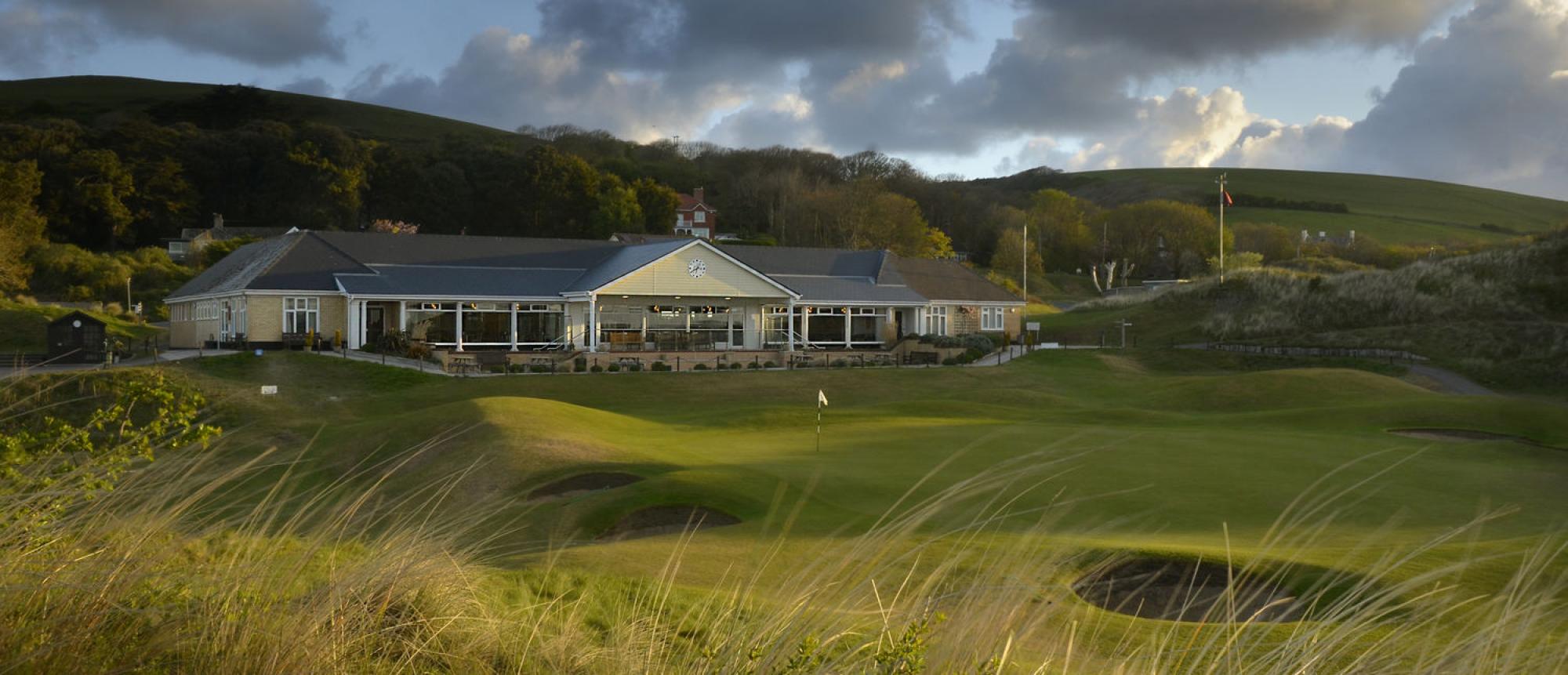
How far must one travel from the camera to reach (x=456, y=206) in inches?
3305

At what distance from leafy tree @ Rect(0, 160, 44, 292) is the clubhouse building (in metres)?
10.0

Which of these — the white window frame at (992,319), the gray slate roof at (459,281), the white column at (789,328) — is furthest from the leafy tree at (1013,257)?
the gray slate roof at (459,281)

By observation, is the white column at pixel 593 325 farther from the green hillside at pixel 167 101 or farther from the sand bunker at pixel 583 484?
the green hillside at pixel 167 101

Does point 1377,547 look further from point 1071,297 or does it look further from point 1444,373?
point 1071,297

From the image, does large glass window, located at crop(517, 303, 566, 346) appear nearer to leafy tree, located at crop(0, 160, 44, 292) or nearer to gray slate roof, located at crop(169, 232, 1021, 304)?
gray slate roof, located at crop(169, 232, 1021, 304)

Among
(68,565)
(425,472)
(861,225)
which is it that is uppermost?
(861,225)

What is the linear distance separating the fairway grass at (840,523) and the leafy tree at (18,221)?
1045 inches

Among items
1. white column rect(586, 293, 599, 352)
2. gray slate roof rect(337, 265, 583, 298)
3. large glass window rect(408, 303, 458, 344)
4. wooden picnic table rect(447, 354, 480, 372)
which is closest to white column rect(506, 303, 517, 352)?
gray slate roof rect(337, 265, 583, 298)

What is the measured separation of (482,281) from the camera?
46.2m

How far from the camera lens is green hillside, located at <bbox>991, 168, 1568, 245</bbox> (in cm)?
11200

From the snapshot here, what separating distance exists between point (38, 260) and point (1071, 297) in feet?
215

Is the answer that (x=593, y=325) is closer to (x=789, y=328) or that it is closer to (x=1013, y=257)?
(x=789, y=328)

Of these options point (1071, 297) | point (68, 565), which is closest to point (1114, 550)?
point (68, 565)

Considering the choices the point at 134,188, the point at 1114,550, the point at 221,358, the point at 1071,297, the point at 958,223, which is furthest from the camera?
the point at 958,223
